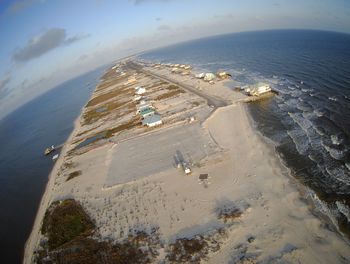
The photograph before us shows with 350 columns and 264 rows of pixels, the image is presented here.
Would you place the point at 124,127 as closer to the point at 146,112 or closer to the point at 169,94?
the point at 146,112

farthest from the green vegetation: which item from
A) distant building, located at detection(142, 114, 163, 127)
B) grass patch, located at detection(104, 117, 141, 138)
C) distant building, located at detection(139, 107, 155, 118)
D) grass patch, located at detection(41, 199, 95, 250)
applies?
distant building, located at detection(139, 107, 155, 118)

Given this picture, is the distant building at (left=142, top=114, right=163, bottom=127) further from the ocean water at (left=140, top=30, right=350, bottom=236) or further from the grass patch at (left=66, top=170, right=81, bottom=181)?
the ocean water at (left=140, top=30, right=350, bottom=236)

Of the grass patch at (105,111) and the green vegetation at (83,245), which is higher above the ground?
the green vegetation at (83,245)

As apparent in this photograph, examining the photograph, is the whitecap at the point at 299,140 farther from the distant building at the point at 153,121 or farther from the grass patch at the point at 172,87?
the grass patch at the point at 172,87

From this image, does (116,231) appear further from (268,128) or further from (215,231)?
(268,128)

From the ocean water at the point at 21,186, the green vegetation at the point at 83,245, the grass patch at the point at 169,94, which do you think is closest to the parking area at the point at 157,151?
the green vegetation at the point at 83,245

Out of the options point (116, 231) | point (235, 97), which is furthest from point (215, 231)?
point (235, 97)
